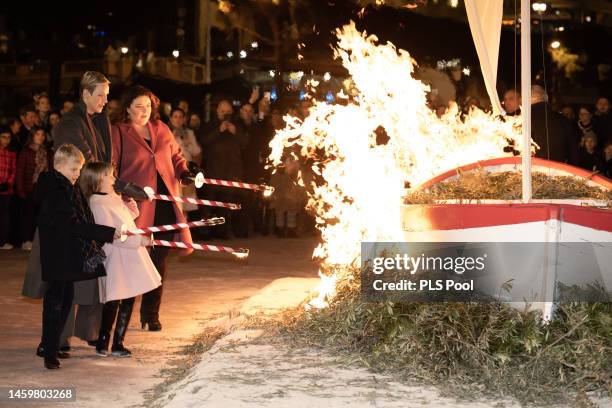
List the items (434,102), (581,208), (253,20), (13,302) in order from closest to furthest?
(581,208) → (13,302) → (434,102) → (253,20)

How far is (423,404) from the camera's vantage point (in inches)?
256

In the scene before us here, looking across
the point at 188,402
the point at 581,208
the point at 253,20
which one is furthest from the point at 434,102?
the point at 253,20

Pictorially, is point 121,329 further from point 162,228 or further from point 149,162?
point 149,162

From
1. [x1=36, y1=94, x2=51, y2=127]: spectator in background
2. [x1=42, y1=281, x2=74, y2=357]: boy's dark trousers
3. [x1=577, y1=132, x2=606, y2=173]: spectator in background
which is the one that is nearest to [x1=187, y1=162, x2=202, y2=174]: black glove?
[x1=42, y1=281, x2=74, y2=357]: boy's dark trousers

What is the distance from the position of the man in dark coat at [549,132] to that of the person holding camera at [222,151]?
23.7 ft

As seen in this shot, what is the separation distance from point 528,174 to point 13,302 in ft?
19.1

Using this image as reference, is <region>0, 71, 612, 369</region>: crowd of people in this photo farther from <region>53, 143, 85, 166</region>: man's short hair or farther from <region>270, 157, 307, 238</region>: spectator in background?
<region>270, 157, 307, 238</region>: spectator in background

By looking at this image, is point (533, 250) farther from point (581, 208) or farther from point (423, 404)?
point (423, 404)

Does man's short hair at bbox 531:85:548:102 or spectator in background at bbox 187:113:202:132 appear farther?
spectator in background at bbox 187:113:202:132

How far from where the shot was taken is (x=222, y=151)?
1817 cm

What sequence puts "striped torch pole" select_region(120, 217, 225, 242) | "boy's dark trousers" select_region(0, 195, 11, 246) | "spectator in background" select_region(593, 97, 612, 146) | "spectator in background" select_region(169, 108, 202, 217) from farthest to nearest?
"spectator in background" select_region(593, 97, 612, 146), "spectator in background" select_region(169, 108, 202, 217), "boy's dark trousers" select_region(0, 195, 11, 246), "striped torch pole" select_region(120, 217, 225, 242)

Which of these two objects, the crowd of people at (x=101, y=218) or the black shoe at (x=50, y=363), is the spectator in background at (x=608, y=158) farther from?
the black shoe at (x=50, y=363)

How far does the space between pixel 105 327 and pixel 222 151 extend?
9.50 meters

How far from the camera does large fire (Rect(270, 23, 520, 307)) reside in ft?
32.1
